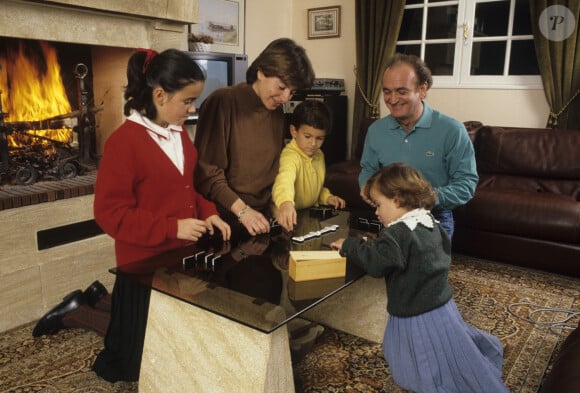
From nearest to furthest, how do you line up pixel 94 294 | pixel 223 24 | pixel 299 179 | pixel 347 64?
1. pixel 299 179
2. pixel 94 294
3. pixel 223 24
4. pixel 347 64

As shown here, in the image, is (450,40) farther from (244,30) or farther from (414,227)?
(414,227)

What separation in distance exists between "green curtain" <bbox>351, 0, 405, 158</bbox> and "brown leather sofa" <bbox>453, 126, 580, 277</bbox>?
118 centimetres

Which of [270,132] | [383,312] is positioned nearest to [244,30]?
[270,132]

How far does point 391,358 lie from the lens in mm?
1547

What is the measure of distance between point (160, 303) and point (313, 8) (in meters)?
4.35

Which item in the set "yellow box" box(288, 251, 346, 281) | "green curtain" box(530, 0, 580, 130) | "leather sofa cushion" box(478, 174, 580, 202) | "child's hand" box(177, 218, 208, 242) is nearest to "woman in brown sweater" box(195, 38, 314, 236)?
"child's hand" box(177, 218, 208, 242)

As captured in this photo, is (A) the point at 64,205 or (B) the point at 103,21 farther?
(B) the point at 103,21

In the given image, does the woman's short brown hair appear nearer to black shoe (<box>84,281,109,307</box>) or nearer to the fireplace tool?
black shoe (<box>84,281,109,307</box>)

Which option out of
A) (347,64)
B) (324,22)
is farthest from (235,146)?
(324,22)

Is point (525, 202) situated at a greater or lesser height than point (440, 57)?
lesser

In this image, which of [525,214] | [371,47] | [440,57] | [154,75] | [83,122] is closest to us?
[154,75]

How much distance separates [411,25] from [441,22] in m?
0.31

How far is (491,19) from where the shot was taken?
4.26 meters

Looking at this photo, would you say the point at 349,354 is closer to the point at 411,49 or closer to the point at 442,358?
the point at 442,358
